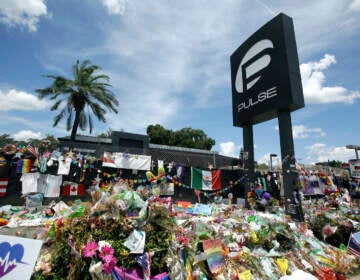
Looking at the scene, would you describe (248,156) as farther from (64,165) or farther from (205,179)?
(64,165)

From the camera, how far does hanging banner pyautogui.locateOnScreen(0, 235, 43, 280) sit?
2.26 metres

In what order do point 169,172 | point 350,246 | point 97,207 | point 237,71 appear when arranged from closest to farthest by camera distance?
point 97,207 → point 350,246 → point 169,172 → point 237,71

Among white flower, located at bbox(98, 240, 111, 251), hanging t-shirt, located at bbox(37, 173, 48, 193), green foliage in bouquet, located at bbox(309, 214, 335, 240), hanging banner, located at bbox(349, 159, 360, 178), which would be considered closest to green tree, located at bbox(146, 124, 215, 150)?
hanging banner, located at bbox(349, 159, 360, 178)

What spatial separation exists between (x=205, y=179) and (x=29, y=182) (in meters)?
6.45

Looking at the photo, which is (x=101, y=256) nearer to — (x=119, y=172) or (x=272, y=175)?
(x=119, y=172)

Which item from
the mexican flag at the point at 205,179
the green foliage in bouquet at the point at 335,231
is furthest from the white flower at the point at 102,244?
the mexican flag at the point at 205,179

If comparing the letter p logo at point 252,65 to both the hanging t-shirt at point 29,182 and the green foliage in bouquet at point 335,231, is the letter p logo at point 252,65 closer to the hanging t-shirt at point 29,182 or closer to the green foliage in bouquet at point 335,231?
the green foliage in bouquet at point 335,231

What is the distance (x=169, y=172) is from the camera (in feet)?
26.3

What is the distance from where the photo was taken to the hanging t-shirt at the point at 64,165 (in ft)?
21.2

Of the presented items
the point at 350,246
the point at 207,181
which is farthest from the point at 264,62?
the point at 350,246

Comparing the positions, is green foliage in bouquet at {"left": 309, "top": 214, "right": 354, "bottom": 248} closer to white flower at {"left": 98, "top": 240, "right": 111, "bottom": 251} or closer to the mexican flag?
the mexican flag

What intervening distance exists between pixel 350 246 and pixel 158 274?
416 cm

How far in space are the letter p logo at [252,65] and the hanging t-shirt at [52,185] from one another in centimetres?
830

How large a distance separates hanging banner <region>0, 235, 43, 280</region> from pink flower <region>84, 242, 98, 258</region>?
0.58 m
